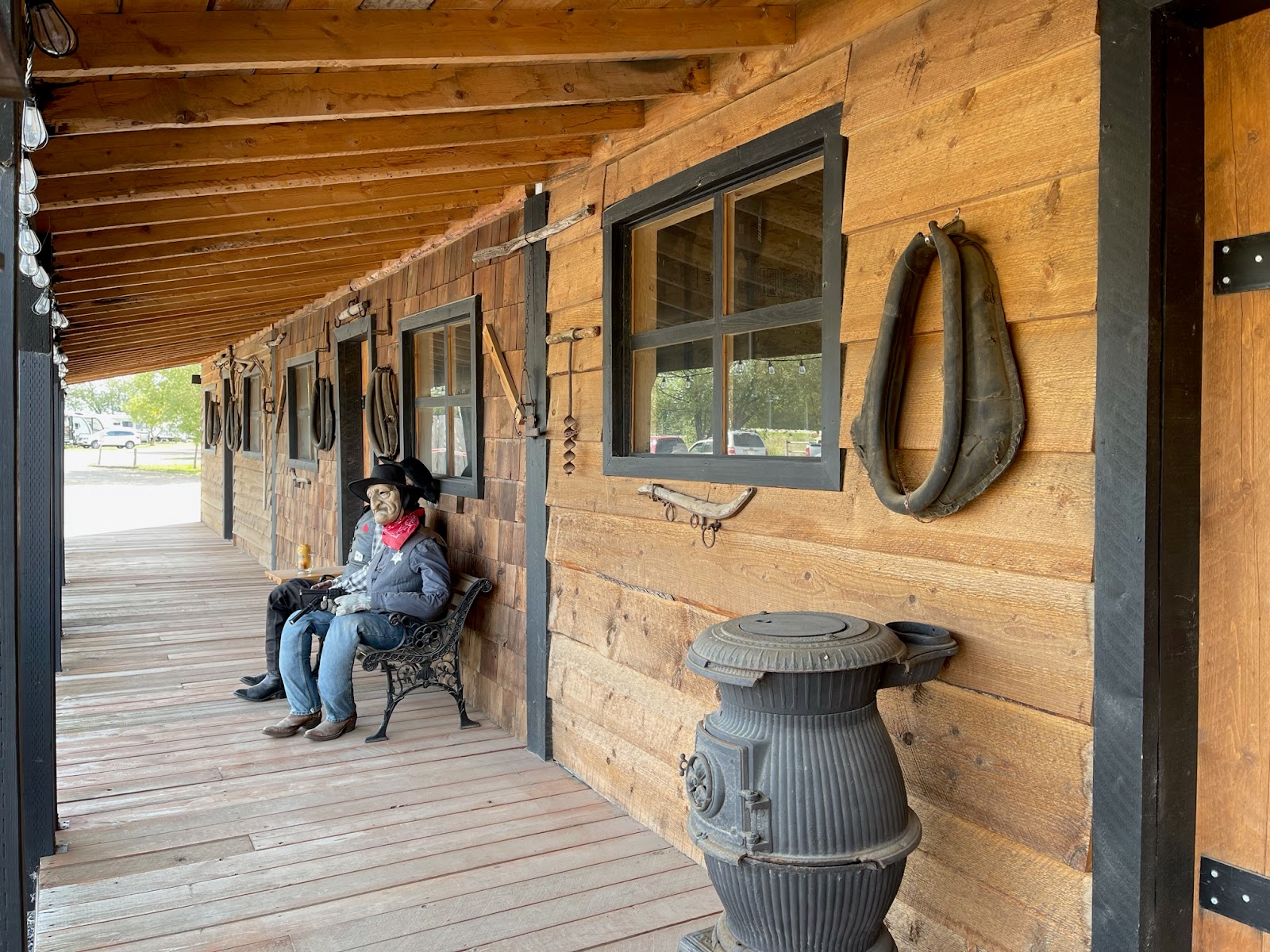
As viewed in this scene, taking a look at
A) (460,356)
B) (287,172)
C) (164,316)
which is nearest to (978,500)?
(287,172)

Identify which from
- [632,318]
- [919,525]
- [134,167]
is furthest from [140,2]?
[919,525]

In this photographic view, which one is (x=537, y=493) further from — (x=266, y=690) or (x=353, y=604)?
(x=266, y=690)

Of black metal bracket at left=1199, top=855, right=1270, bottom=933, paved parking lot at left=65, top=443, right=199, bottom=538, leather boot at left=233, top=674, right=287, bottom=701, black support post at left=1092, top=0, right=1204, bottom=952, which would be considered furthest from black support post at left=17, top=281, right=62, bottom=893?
paved parking lot at left=65, top=443, right=199, bottom=538

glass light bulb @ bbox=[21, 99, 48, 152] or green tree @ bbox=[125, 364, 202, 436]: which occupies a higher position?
green tree @ bbox=[125, 364, 202, 436]

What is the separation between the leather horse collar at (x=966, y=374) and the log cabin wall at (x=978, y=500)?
0.03m

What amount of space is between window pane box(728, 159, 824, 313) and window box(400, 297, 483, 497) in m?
1.94

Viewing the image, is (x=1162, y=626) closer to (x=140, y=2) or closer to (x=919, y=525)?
(x=919, y=525)

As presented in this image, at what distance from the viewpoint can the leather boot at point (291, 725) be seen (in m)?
4.21

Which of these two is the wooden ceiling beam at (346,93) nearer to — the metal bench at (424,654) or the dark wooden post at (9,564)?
the dark wooden post at (9,564)

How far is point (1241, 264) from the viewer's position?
1.60 metres

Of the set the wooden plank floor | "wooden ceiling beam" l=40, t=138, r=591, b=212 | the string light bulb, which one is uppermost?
"wooden ceiling beam" l=40, t=138, r=591, b=212

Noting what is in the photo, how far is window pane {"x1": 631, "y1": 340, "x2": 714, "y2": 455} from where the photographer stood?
9.59 feet

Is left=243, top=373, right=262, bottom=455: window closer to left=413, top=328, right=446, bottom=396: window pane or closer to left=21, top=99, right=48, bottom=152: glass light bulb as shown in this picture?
left=413, top=328, right=446, bottom=396: window pane

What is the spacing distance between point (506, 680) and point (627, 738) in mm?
1154
